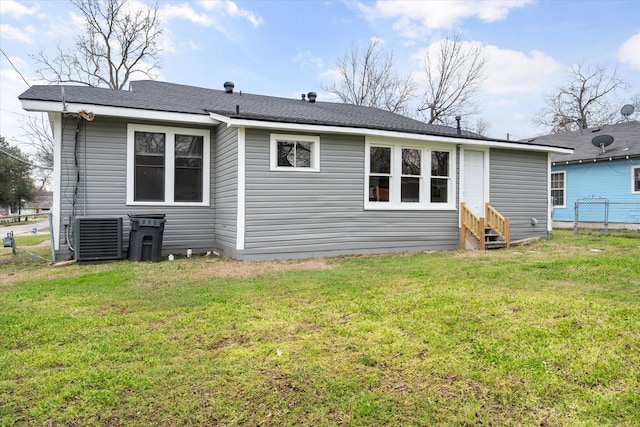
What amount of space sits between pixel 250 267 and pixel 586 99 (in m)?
31.4

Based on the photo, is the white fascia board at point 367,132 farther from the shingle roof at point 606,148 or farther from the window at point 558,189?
the window at point 558,189

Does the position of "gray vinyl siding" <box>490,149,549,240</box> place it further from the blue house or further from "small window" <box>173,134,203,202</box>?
"small window" <box>173,134,203,202</box>

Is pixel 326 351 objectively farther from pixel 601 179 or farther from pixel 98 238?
pixel 601 179

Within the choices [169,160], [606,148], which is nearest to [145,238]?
[169,160]

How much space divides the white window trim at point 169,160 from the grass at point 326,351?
9.72 feet

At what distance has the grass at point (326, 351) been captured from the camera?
205cm

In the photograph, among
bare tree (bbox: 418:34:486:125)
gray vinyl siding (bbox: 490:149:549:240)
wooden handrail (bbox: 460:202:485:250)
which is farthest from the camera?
bare tree (bbox: 418:34:486:125)

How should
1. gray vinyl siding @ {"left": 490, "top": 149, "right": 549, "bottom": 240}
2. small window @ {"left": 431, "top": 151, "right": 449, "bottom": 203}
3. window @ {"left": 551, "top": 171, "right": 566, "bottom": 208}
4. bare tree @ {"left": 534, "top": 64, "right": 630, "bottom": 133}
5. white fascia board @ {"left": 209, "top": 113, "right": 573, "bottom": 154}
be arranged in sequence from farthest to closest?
bare tree @ {"left": 534, "top": 64, "right": 630, "bottom": 133}
window @ {"left": 551, "top": 171, "right": 566, "bottom": 208}
gray vinyl siding @ {"left": 490, "top": 149, "right": 549, "bottom": 240}
small window @ {"left": 431, "top": 151, "right": 449, "bottom": 203}
white fascia board @ {"left": 209, "top": 113, "right": 573, "bottom": 154}

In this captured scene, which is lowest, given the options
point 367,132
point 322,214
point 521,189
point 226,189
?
point 322,214

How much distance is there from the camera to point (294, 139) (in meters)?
7.55

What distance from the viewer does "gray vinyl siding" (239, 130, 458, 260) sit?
7.19 meters

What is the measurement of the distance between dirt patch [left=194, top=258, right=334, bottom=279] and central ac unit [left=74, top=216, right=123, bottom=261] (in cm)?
174

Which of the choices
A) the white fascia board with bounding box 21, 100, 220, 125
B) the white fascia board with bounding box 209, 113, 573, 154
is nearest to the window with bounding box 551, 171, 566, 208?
the white fascia board with bounding box 209, 113, 573, 154

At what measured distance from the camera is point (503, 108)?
23531 millimetres
